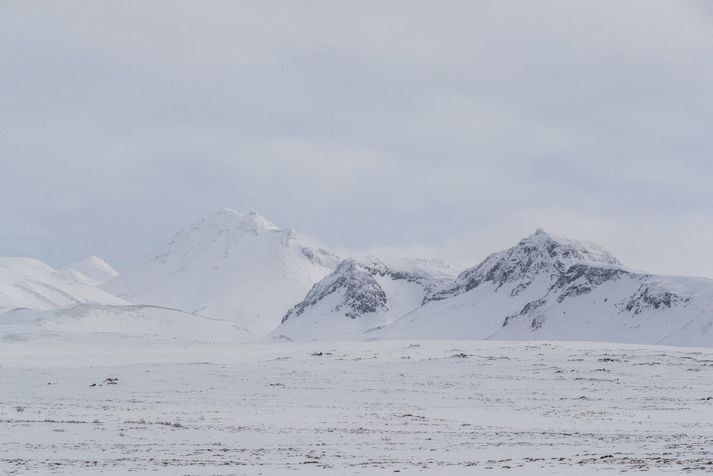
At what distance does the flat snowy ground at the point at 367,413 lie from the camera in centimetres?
2075

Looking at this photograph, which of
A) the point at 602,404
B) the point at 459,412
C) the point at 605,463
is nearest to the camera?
the point at 605,463

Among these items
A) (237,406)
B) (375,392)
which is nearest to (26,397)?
(237,406)

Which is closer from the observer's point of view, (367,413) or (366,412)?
(367,413)

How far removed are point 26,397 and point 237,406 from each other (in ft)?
39.4

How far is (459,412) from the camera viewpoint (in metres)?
37.2

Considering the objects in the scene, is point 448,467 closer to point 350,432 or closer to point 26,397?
point 350,432

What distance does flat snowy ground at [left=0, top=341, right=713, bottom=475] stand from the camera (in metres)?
20.8

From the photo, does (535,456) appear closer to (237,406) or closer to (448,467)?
(448,467)

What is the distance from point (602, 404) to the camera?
4103 cm

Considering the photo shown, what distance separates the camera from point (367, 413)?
36000 millimetres

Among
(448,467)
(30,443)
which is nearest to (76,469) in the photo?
(30,443)

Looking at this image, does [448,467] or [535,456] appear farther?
[535,456]

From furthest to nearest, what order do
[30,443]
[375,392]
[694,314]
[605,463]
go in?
[694,314] < [375,392] < [30,443] < [605,463]

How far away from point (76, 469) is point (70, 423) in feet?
33.8
